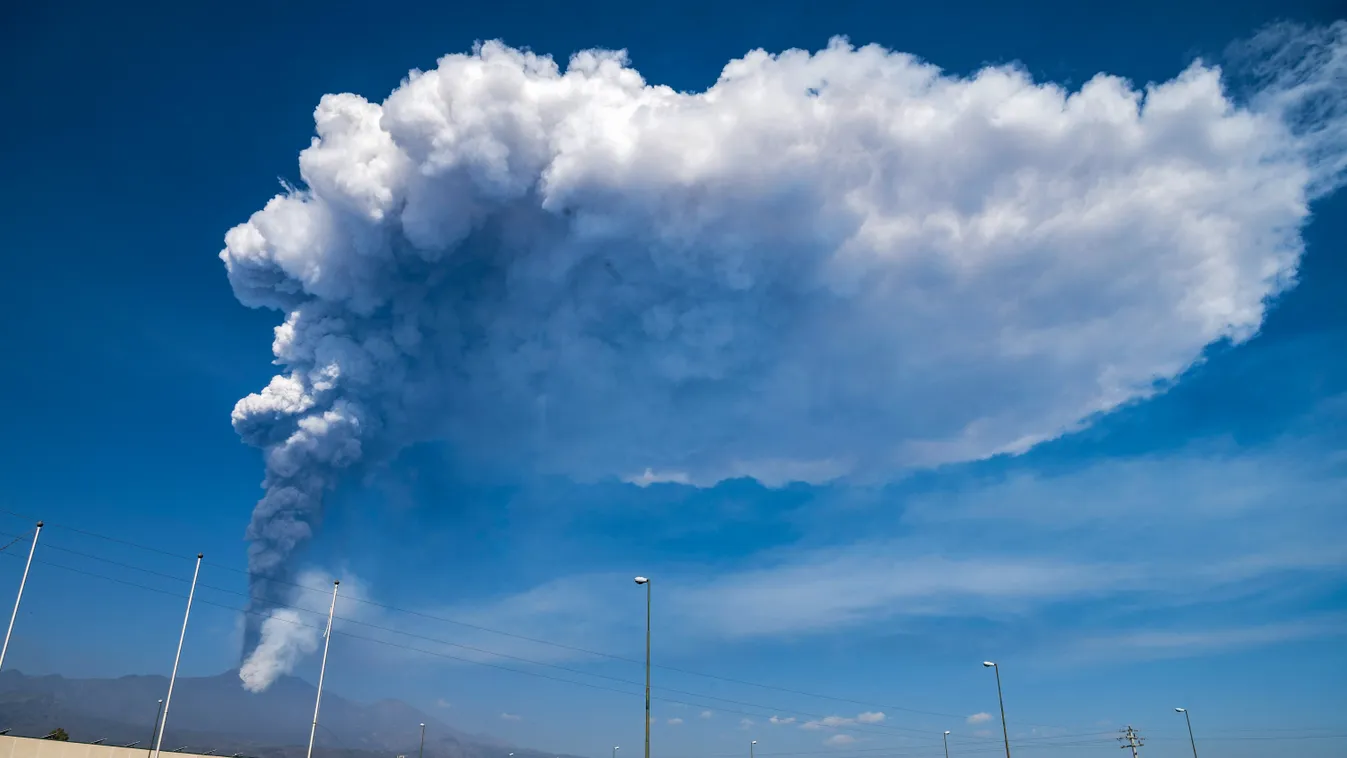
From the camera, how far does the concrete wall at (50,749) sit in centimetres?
5150

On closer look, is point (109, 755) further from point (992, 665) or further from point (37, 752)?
point (992, 665)

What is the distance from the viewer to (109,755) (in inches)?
2313

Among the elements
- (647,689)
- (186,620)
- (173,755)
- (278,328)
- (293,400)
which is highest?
(278,328)

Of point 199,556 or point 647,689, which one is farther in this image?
point 199,556

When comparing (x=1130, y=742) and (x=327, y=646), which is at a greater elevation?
(x=327, y=646)

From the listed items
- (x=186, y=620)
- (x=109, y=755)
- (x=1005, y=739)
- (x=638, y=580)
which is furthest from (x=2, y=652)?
(x=1005, y=739)

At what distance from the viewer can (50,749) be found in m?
53.8

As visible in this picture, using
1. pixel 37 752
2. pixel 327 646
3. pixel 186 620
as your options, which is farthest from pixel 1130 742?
pixel 37 752

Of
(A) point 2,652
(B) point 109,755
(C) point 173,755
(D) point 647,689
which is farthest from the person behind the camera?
(C) point 173,755

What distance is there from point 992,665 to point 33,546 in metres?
72.2

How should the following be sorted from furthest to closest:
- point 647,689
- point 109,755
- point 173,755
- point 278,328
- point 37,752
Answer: point 278,328
point 173,755
point 109,755
point 37,752
point 647,689

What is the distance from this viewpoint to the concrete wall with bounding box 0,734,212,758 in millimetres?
51500

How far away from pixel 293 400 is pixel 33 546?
37.8 metres

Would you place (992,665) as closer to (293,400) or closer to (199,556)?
(199,556)
